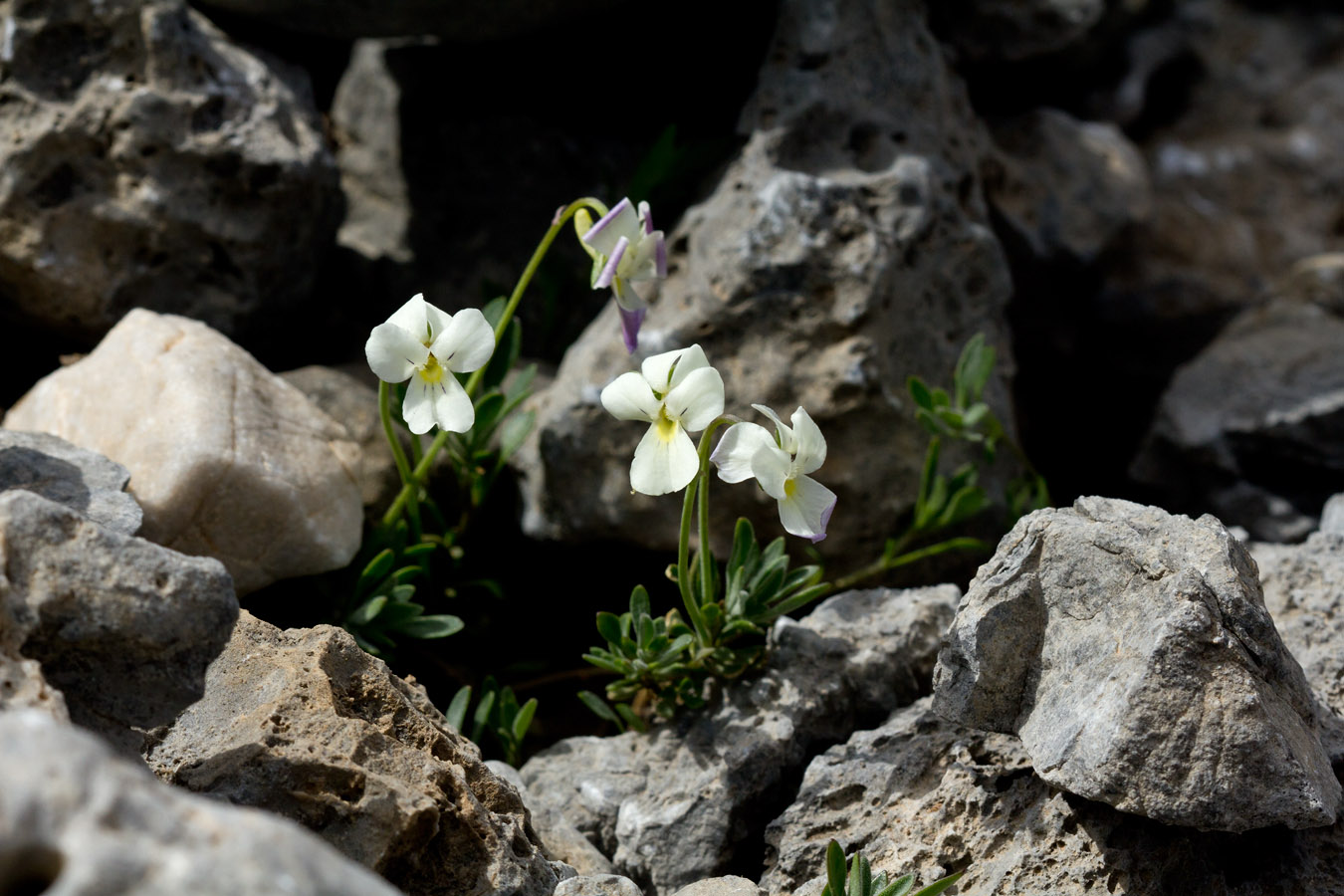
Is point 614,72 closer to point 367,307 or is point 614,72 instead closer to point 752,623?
point 367,307

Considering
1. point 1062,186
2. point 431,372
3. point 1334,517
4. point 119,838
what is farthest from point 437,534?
point 1062,186

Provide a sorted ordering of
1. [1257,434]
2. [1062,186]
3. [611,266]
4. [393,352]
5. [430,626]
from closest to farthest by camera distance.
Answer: [393,352] → [611,266] → [430,626] → [1257,434] → [1062,186]

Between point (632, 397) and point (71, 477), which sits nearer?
point (632, 397)

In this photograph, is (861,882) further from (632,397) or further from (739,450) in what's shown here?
(632,397)

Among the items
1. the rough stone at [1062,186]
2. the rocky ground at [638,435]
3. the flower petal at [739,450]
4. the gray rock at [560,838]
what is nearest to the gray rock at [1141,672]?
the rocky ground at [638,435]

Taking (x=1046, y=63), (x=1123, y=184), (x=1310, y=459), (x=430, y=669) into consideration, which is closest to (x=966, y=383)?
(x=1310, y=459)

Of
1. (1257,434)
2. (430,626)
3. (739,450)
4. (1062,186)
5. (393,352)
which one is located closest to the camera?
(739,450)
